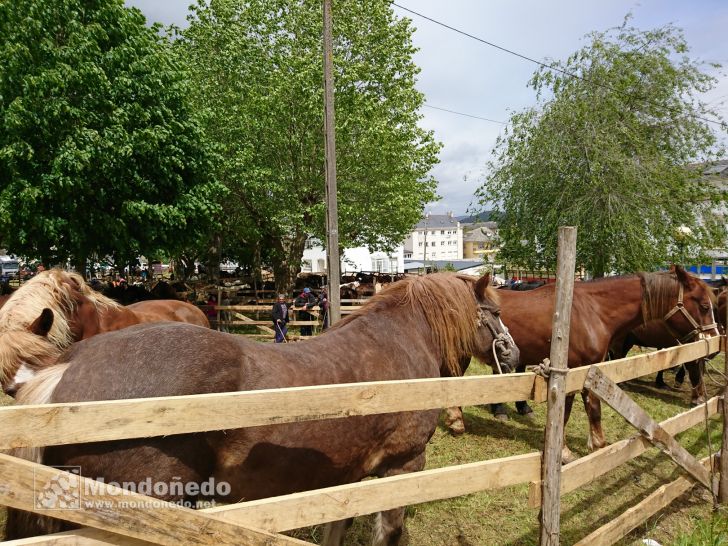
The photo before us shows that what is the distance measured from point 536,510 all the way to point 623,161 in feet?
38.1

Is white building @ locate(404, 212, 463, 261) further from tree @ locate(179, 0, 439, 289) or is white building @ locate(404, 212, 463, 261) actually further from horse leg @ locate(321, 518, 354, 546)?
horse leg @ locate(321, 518, 354, 546)

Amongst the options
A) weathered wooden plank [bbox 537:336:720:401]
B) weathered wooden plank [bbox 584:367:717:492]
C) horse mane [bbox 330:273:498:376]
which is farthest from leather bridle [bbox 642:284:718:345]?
horse mane [bbox 330:273:498:376]

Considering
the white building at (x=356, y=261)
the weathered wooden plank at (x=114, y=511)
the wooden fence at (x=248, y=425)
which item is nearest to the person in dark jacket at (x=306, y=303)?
the wooden fence at (x=248, y=425)

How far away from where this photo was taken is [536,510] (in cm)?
416

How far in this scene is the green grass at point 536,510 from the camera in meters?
3.66

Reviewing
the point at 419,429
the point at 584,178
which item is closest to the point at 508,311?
the point at 419,429

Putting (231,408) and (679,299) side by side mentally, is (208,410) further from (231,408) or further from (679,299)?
(679,299)

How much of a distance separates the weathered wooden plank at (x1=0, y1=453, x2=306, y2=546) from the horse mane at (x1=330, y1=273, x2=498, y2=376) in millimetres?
1887

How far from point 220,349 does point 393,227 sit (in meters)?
16.9

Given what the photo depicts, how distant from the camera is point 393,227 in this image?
18.8m

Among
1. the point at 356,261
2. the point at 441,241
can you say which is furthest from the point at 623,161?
the point at 441,241

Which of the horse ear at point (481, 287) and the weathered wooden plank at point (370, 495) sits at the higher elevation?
the horse ear at point (481, 287)

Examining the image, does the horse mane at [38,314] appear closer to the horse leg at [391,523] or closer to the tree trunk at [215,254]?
the horse leg at [391,523]

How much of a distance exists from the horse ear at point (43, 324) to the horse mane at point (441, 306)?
7.62 feet
